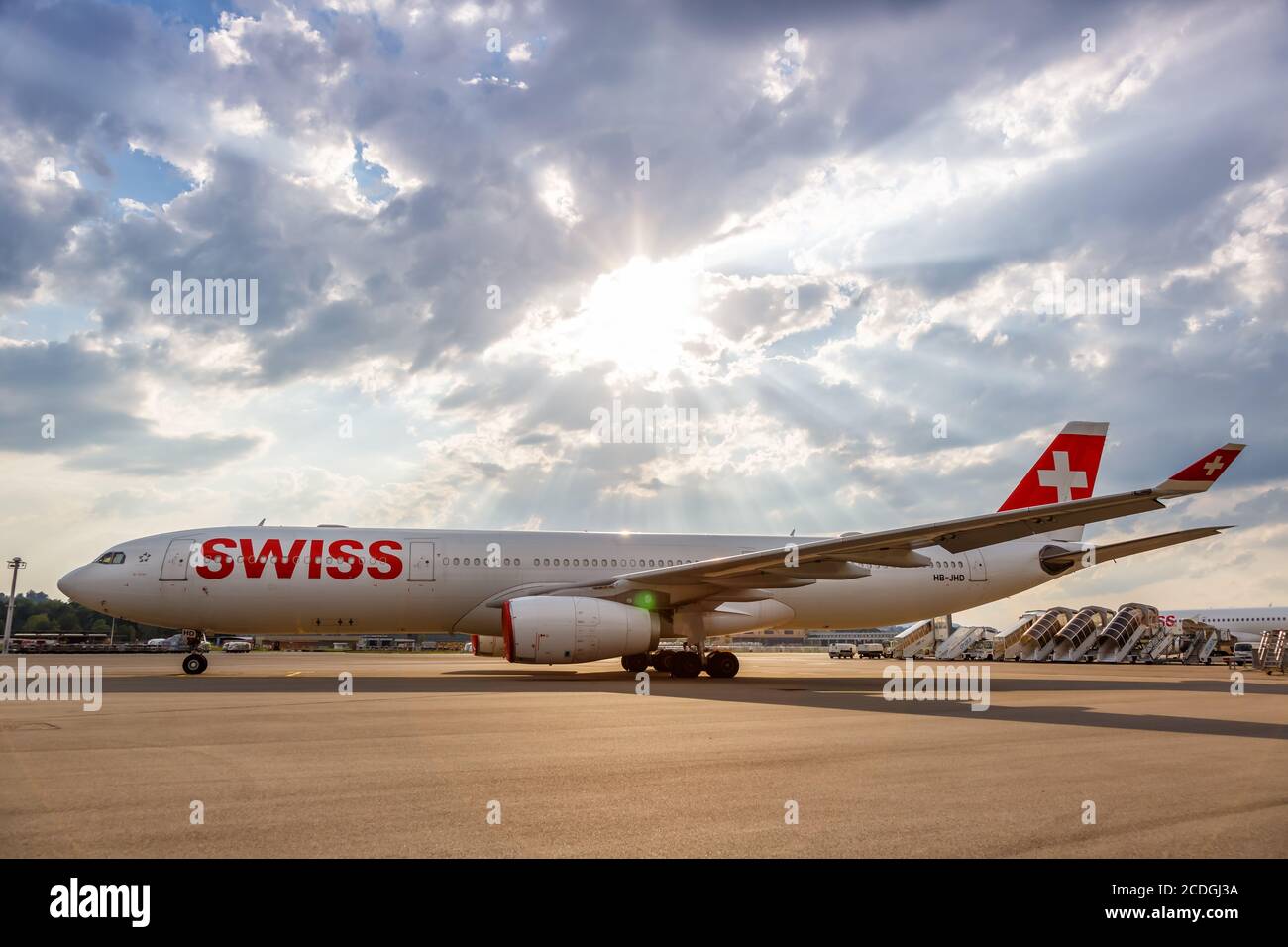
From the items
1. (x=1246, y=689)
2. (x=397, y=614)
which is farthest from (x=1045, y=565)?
(x=397, y=614)

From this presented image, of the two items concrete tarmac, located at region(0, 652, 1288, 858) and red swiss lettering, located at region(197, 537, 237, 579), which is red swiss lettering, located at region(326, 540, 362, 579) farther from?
concrete tarmac, located at region(0, 652, 1288, 858)

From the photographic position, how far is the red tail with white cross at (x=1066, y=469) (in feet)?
90.1

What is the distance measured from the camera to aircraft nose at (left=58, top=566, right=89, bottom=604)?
21844 millimetres

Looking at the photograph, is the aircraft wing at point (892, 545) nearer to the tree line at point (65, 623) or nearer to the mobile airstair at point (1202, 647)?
the mobile airstair at point (1202, 647)

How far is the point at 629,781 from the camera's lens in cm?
654

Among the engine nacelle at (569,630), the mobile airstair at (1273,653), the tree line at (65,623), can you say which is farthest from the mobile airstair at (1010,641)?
the tree line at (65,623)

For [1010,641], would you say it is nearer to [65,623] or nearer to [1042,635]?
[1042,635]

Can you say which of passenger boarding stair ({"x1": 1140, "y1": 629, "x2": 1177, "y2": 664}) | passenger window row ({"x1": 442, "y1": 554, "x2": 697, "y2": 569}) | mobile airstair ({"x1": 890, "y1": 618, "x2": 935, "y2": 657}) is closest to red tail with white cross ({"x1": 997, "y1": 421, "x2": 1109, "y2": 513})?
passenger window row ({"x1": 442, "y1": 554, "x2": 697, "y2": 569})

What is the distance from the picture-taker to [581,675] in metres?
22.7

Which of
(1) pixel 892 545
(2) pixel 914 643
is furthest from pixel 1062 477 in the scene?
(2) pixel 914 643
